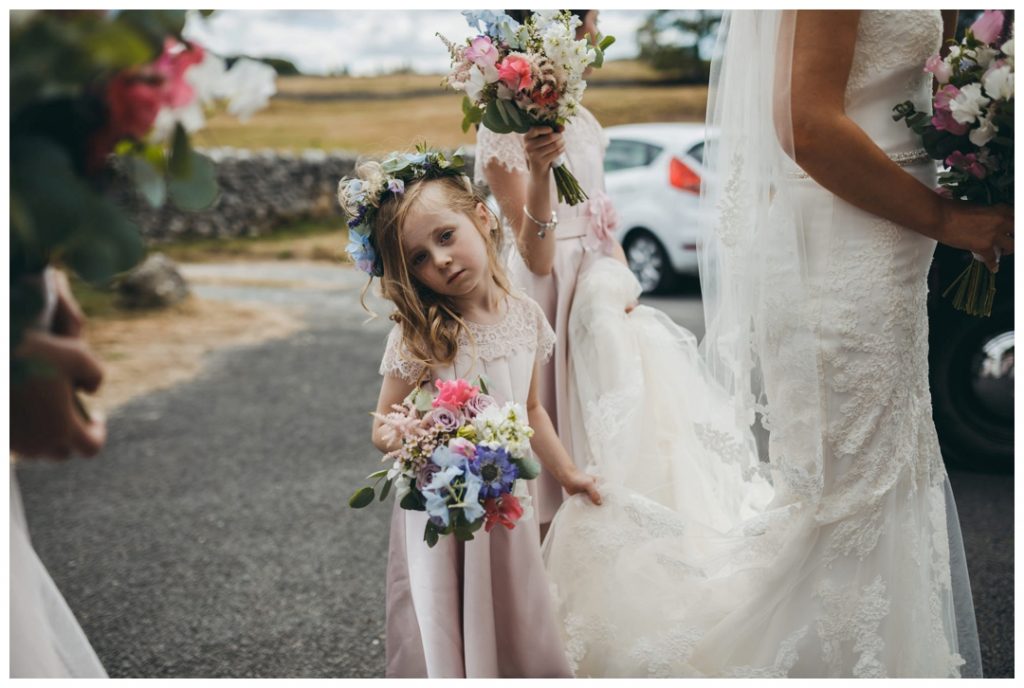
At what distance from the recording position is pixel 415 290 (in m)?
2.23

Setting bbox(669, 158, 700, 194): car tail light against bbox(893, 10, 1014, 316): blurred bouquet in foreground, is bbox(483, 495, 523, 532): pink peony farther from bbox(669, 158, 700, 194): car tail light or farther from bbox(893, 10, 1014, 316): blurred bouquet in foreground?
bbox(669, 158, 700, 194): car tail light

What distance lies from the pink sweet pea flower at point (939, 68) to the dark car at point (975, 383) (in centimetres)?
234

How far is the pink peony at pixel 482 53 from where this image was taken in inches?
84.8

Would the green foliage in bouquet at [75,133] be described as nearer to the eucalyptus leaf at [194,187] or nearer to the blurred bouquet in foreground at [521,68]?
the eucalyptus leaf at [194,187]

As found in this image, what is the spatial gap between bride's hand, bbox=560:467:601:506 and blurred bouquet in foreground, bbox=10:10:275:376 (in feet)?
4.87

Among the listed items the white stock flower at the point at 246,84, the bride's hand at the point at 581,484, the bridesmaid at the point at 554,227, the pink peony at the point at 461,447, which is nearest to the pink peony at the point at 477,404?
the pink peony at the point at 461,447

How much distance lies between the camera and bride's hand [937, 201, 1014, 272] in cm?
208

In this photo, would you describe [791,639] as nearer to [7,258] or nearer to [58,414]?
[58,414]

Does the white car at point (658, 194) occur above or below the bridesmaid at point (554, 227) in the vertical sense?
below

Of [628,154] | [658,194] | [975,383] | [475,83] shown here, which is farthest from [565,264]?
[628,154]

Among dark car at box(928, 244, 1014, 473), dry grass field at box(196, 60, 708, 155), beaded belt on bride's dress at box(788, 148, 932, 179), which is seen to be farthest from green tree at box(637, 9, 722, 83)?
beaded belt on bride's dress at box(788, 148, 932, 179)

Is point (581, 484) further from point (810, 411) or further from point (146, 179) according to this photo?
point (146, 179)

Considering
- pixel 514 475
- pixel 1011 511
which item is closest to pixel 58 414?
pixel 514 475
